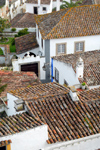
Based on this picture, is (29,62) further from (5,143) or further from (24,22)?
(5,143)

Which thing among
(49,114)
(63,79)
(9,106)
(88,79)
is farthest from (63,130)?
(63,79)

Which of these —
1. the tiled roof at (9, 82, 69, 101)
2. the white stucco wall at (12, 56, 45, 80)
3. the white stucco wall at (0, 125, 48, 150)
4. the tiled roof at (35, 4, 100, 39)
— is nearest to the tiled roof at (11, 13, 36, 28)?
the tiled roof at (35, 4, 100, 39)

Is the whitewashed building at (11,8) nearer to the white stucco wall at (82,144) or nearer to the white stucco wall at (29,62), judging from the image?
the white stucco wall at (29,62)

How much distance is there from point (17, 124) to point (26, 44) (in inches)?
921

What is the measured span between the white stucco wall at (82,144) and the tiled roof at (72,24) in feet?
61.9

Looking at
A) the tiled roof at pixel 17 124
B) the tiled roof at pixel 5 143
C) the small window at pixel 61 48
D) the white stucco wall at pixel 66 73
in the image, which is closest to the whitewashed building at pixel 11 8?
the small window at pixel 61 48

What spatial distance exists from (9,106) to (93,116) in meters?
5.64

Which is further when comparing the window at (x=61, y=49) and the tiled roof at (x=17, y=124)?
the window at (x=61, y=49)

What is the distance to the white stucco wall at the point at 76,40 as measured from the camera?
3272cm

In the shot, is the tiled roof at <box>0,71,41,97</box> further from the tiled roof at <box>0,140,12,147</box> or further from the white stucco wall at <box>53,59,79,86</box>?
the tiled roof at <box>0,140,12,147</box>

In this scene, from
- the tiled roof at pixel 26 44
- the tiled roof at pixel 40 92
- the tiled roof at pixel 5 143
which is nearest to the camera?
the tiled roof at pixel 5 143

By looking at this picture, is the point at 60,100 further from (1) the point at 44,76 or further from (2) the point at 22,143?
(1) the point at 44,76

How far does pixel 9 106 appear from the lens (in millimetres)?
19328

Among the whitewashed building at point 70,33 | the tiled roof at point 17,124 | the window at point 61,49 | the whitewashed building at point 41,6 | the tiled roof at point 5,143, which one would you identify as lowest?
the tiled roof at point 5,143
